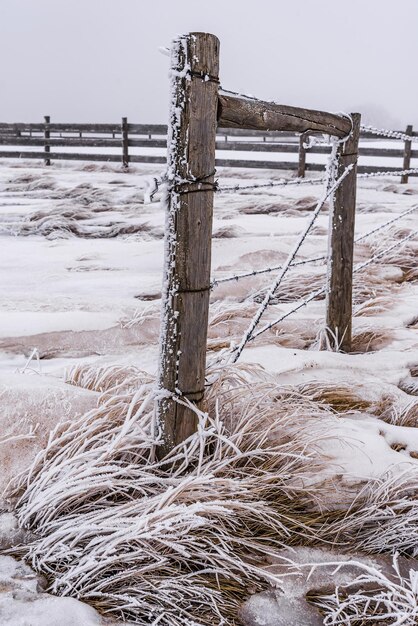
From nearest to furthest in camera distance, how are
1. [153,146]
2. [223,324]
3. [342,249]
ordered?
1. [342,249]
2. [223,324]
3. [153,146]

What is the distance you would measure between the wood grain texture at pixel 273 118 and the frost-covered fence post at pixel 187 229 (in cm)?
10

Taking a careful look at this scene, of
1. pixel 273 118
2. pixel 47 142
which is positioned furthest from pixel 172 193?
pixel 47 142

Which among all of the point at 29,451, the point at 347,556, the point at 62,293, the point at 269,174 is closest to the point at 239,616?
the point at 347,556

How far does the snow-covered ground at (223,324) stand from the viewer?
210 centimetres

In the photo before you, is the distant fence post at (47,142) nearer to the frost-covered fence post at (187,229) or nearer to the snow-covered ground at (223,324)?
the snow-covered ground at (223,324)

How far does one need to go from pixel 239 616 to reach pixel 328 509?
1.65ft

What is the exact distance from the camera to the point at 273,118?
225 centimetres

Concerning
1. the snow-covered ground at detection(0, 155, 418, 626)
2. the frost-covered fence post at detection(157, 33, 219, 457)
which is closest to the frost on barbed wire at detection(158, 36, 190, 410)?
the frost-covered fence post at detection(157, 33, 219, 457)

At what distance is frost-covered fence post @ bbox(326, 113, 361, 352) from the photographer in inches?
121

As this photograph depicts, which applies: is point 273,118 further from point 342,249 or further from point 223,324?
point 223,324

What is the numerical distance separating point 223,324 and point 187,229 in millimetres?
1794

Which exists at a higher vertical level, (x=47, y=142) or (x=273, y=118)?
(x=47, y=142)

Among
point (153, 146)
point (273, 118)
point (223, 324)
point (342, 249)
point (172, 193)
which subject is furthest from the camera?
point (153, 146)

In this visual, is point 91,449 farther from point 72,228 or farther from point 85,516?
point 72,228
